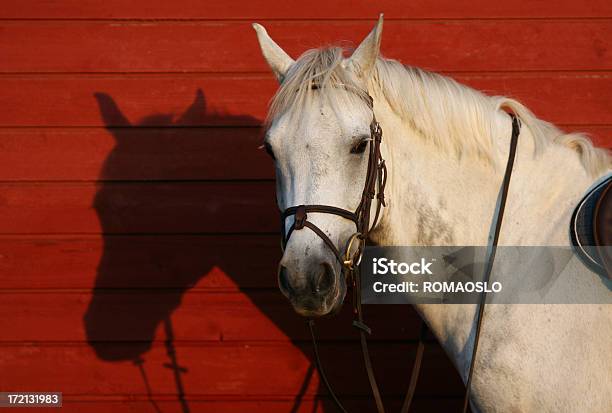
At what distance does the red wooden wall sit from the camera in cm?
318

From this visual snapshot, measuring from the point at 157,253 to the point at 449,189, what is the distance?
164 centimetres

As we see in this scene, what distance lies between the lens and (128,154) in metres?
3.19

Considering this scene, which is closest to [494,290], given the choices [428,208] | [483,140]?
[428,208]

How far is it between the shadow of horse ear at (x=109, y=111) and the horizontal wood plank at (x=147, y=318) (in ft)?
2.84

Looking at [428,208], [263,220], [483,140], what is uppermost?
[483,140]

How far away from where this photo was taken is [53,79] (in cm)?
319

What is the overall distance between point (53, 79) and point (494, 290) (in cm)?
240

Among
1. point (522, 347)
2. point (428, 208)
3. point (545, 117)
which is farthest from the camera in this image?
point (545, 117)

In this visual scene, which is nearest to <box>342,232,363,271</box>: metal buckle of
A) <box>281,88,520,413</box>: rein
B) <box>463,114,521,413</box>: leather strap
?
<box>281,88,520,413</box>: rein

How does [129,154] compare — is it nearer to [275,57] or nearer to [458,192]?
[275,57]

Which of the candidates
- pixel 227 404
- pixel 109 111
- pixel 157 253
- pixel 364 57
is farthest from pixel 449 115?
pixel 227 404

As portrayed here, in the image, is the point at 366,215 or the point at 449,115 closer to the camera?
the point at 366,215

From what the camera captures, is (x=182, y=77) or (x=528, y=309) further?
(x=182, y=77)

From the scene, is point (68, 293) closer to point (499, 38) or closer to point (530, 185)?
point (530, 185)
